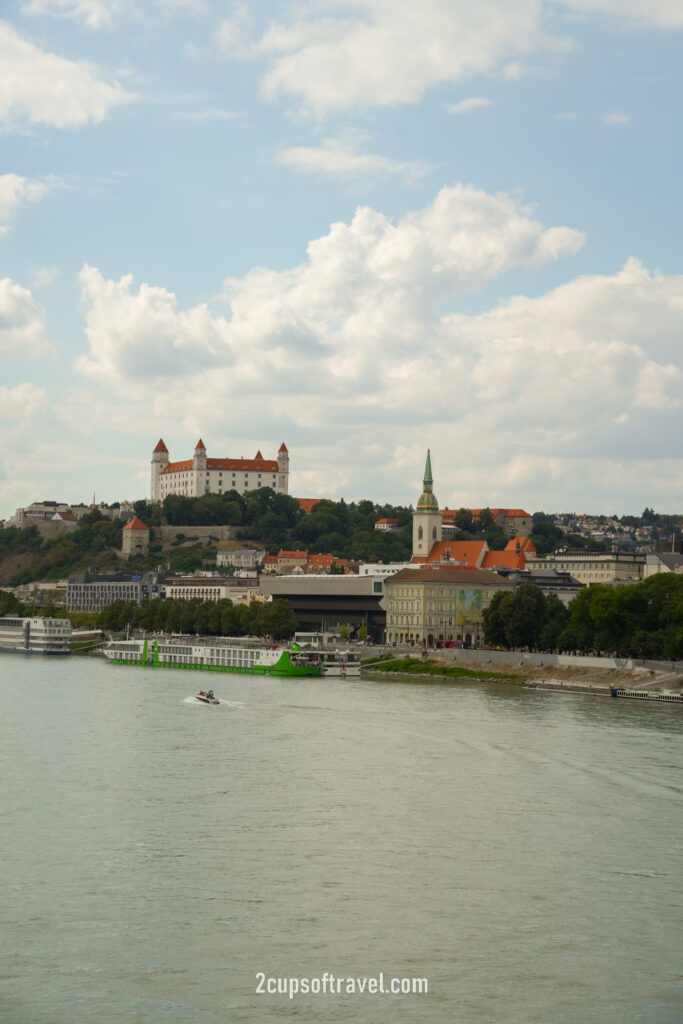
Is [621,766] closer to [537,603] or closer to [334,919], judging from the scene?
[334,919]

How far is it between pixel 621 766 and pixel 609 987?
1948 cm

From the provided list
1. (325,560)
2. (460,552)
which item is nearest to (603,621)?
(460,552)

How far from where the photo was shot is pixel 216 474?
191 metres

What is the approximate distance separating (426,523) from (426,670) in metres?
48.4

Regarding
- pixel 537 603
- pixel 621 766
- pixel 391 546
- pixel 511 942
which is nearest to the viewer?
pixel 511 942

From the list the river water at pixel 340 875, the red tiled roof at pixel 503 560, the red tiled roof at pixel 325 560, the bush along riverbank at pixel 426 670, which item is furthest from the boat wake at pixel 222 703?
the red tiled roof at pixel 325 560

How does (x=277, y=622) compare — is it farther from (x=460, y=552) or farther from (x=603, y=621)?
(x=603, y=621)

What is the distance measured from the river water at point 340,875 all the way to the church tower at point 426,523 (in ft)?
292

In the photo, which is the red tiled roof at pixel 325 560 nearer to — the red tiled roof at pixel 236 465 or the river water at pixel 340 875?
the red tiled roof at pixel 236 465

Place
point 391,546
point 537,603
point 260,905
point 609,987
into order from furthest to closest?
point 391,546
point 537,603
point 260,905
point 609,987

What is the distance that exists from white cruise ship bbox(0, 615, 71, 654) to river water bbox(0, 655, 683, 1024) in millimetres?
66566

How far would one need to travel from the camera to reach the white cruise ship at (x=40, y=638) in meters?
113

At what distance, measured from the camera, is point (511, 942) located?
22.1 meters


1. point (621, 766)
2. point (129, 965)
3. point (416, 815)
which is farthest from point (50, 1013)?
point (621, 766)
